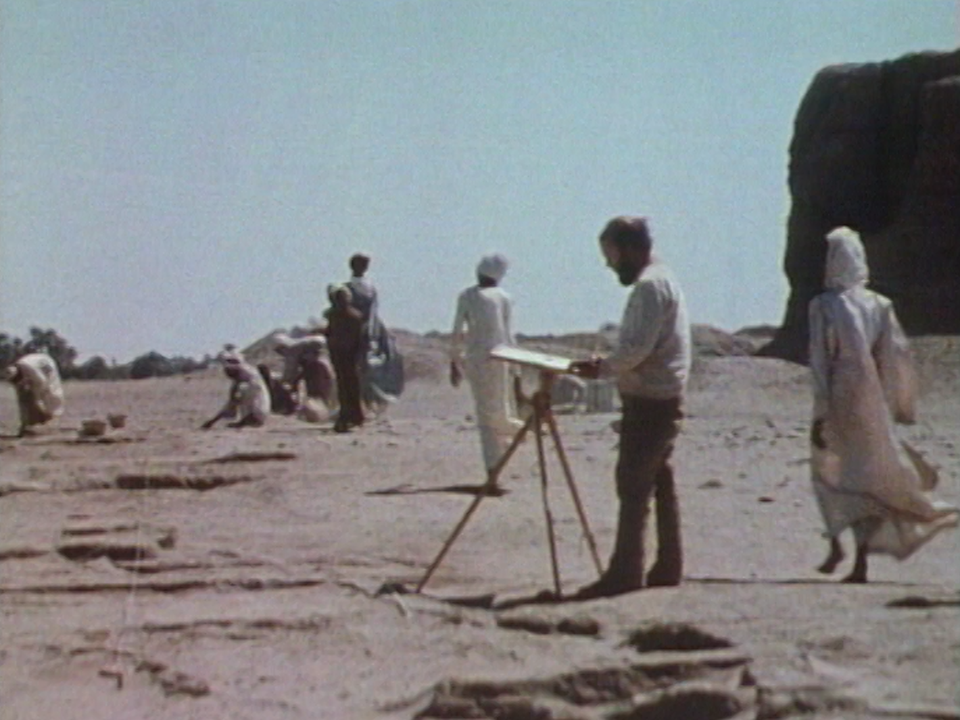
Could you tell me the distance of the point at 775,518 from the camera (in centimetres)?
963

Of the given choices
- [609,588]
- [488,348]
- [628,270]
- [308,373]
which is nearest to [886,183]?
[308,373]

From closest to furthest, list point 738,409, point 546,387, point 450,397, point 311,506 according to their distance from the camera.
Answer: point 546,387 → point 311,506 → point 738,409 → point 450,397

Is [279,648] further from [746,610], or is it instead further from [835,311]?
[835,311]

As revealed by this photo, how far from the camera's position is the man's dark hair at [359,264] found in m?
17.0

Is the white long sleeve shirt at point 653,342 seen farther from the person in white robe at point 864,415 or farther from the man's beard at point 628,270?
the person in white robe at point 864,415

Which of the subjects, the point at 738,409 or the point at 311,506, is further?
the point at 738,409

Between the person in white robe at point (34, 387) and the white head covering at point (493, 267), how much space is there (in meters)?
8.23

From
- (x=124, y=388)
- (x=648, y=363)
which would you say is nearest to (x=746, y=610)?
(x=648, y=363)

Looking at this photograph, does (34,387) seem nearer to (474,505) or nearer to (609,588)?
(474,505)

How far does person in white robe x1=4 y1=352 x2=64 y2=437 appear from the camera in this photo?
710 inches

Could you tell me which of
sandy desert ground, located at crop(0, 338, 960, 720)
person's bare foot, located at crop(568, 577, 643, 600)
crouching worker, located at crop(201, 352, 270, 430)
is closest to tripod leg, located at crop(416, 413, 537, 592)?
sandy desert ground, located at crop(0, 338, 960, 720)

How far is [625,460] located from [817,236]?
28.9 meters

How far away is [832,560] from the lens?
7.50 metres

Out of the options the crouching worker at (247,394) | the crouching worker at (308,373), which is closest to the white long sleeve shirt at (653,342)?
the crouching worker at (247,394)
